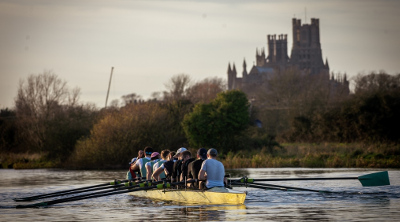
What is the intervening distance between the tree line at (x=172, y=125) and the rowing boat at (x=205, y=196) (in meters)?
25.0

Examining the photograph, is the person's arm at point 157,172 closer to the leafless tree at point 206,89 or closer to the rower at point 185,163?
the rower at point 185,163

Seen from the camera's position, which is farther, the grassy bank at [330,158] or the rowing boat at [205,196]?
the grassy bank at [330,158]

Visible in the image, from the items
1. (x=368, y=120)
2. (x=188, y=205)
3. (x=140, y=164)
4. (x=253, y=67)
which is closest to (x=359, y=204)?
(x=188, y=205)

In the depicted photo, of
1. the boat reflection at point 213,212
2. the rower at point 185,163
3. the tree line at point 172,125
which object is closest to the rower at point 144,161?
the rower at point 185,163

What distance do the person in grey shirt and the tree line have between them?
2701 cm

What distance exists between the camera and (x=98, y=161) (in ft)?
146

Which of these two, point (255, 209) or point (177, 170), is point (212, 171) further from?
point (177, 170)

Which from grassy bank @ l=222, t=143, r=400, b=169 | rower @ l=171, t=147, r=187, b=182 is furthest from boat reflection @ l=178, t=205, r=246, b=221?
grassy bank @ l=222, t=143, r=400, b=169

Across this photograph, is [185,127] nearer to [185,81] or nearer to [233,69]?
[185,81]

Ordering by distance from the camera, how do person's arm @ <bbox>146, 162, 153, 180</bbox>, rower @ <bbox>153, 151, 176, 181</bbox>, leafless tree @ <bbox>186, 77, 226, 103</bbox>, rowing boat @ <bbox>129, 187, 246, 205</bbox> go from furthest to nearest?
leafless tree @ <bbox>186, 77, 226, 103</bbox>
person's arm @ <bbox>146, 162, 153, 180</bbox>
rower @ <bbox>153, 151, 176, 181</bbox>
rowing boat @ <bbox>129, 187, 246, 205</bbox>

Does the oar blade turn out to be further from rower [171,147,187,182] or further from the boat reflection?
rower [171,147,187,182]

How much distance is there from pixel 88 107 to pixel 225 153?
55.2ft

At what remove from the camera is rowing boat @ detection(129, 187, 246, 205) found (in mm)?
16922

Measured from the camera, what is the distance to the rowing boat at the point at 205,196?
16.9m
